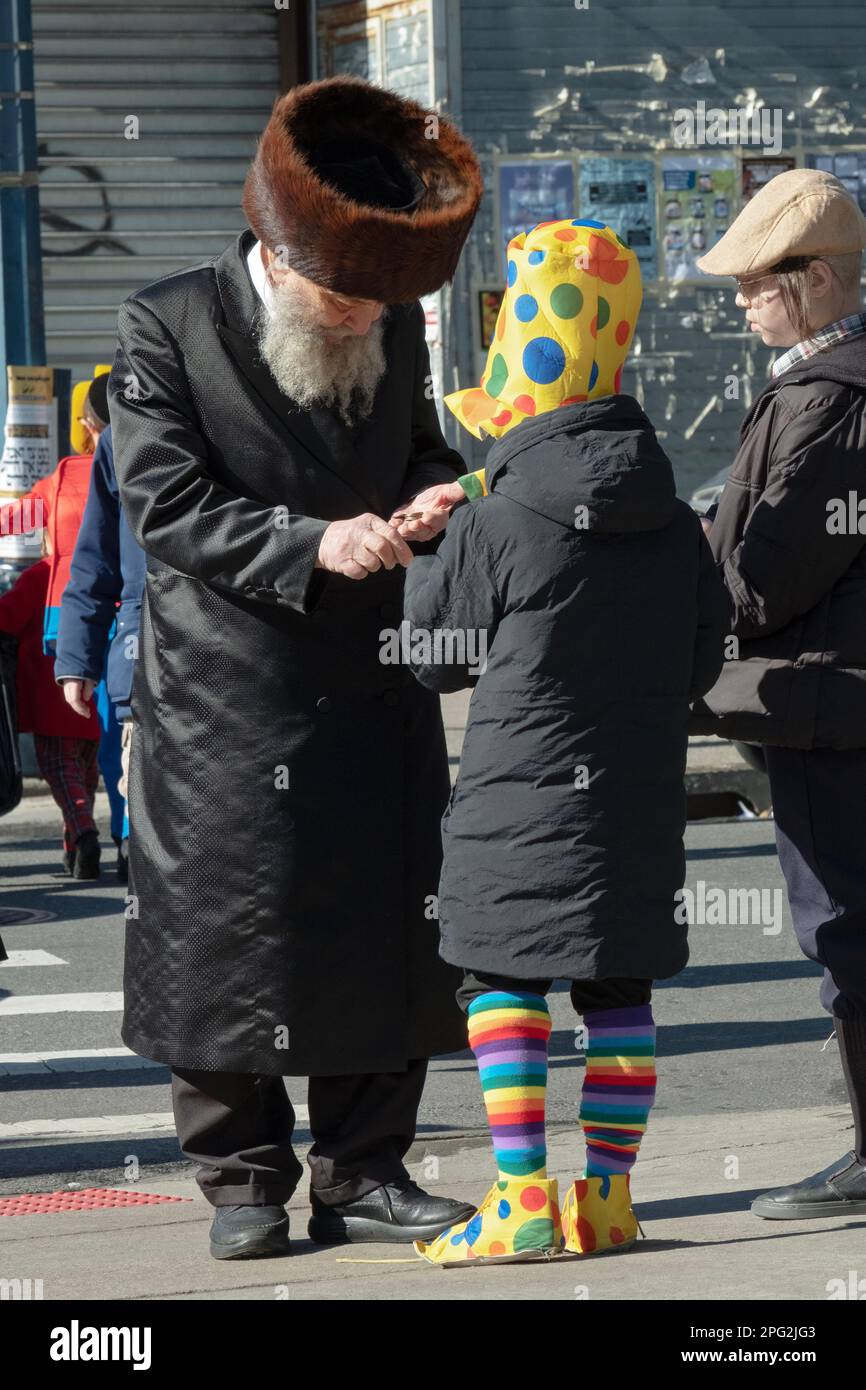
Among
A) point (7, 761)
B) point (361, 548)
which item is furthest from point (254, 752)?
point (7, 761)

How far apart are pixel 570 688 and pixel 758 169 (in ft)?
46.9

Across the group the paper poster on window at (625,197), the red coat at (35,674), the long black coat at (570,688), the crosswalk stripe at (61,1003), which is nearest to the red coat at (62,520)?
the red coat at (35,674)

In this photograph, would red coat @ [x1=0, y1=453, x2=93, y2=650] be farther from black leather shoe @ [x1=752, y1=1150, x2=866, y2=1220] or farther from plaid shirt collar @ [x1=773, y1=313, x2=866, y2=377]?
black leather shoe @ [x1=752, y1=1150, x2=866, y2=1220]

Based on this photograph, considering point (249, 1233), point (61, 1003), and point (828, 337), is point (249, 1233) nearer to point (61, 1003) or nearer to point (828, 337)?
point (828, 337)

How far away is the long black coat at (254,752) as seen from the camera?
4.28 metres

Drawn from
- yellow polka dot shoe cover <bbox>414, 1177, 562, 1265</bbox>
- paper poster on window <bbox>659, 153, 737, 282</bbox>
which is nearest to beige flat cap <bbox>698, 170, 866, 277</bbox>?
yellow polka dot shoe cover <bbox>414, 1177, 562, 1265</bbox>

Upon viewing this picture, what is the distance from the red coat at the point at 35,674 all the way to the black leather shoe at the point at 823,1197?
19.5ft

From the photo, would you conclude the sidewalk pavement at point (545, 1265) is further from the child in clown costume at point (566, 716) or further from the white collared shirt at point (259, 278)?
the white collared shirt at point (259, 278)

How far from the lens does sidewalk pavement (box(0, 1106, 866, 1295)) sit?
3.90 metres

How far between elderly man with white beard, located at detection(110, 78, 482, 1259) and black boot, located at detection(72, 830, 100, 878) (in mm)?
5547

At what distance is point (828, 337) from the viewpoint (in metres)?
4.51

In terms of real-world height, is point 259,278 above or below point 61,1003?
above
